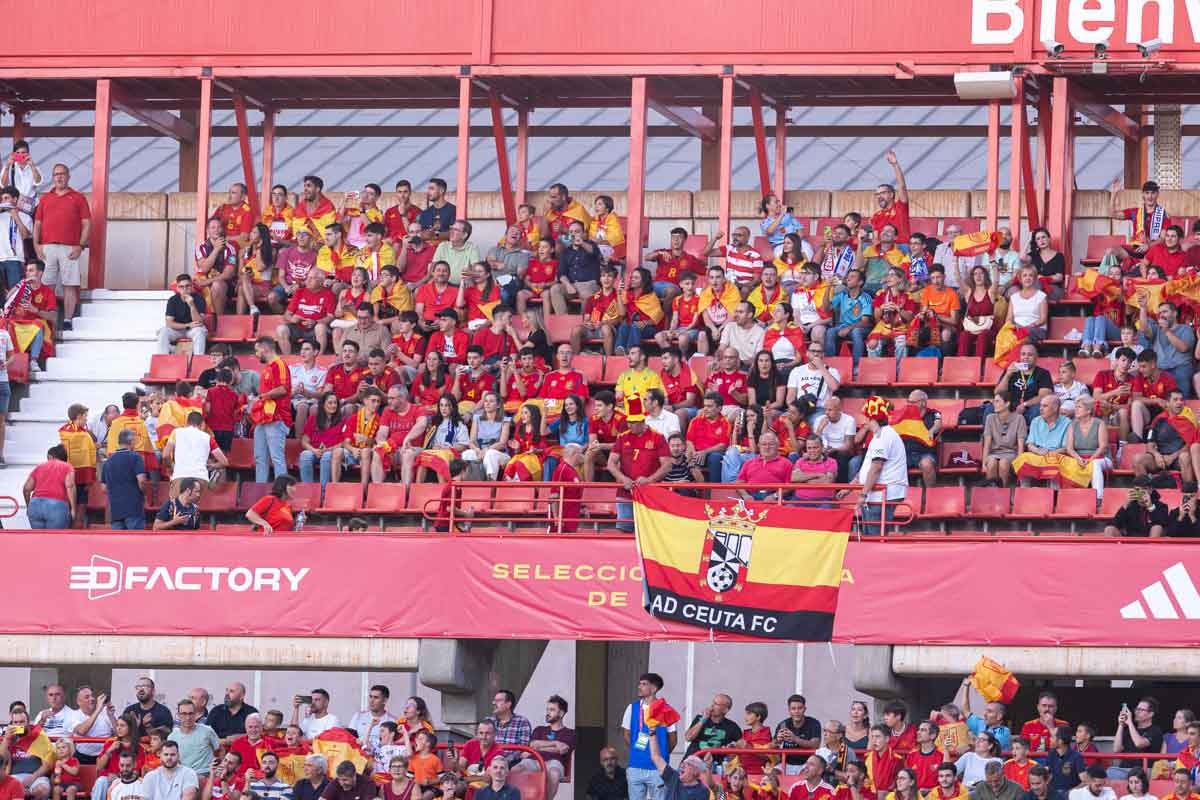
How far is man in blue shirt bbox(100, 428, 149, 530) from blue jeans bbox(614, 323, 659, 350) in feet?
17.1

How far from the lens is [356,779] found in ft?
67.2

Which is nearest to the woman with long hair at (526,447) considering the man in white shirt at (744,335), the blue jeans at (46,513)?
the man in white shirt at (744,335)

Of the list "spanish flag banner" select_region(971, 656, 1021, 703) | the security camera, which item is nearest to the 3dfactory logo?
"spanish flag banner" select_region(971, 656, 1021, 703)

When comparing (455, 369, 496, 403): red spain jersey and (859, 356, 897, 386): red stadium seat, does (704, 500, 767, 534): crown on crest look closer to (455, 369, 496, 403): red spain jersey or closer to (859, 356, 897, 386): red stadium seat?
(859, 356, 897, 386): red stadium seat

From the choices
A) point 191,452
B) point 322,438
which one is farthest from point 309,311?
point 191,452

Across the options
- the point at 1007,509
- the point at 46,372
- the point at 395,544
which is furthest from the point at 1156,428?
the point at 46,372

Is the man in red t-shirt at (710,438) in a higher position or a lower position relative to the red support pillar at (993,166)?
lower

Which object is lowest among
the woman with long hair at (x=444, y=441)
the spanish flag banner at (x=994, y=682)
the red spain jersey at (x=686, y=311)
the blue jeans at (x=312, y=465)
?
the spanish flag banner at (x=994, y=682)

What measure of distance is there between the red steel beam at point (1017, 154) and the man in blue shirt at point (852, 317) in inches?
94.5

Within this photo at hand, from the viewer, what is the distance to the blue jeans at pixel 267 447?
2466cm

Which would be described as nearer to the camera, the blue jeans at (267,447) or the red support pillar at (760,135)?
the blue jeans at (267,447)

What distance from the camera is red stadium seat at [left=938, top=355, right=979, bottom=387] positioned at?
2486 cm

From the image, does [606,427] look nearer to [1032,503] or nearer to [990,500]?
[990,500]

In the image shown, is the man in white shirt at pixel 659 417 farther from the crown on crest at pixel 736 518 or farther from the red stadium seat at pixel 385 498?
the crown on crest at pixel 736 518
